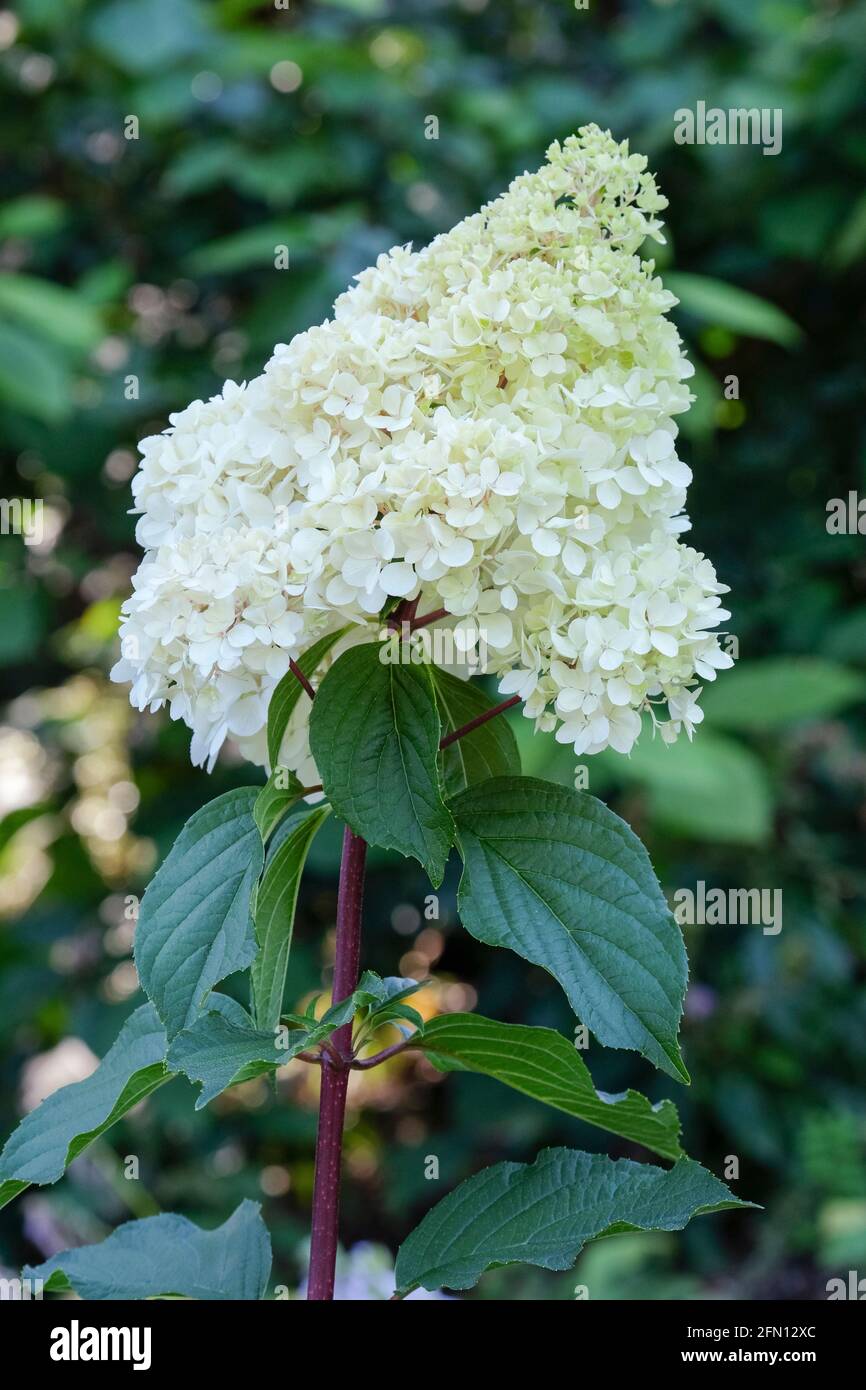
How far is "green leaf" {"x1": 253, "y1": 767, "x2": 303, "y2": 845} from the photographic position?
1.86 feet

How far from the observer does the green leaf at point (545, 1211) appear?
1.74 feet

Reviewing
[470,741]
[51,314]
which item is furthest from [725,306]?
[470,741]

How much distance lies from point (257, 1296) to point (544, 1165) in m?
→ 0.14

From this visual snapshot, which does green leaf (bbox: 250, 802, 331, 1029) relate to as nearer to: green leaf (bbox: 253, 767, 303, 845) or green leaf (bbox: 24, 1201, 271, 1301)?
green leaf (bbox: 253, 767, 303, 845)

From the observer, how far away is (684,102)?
192 centimetres

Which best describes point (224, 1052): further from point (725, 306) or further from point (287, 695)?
point (725, 306)

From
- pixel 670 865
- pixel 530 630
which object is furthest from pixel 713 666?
pixel 670 865

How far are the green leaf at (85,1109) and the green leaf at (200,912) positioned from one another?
30 mm

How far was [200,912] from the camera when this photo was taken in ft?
1.87

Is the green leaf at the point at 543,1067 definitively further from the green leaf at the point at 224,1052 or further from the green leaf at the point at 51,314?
the green leaf at the point at 51,314

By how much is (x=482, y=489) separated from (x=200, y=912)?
208 millimetres

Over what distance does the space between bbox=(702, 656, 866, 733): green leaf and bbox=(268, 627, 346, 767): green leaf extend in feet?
3.67

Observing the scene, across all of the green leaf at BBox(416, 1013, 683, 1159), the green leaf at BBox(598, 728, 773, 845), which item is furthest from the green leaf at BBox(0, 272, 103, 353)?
the green leaf at BBox(416, 1013, 683, 1159)

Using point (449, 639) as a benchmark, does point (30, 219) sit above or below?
above
